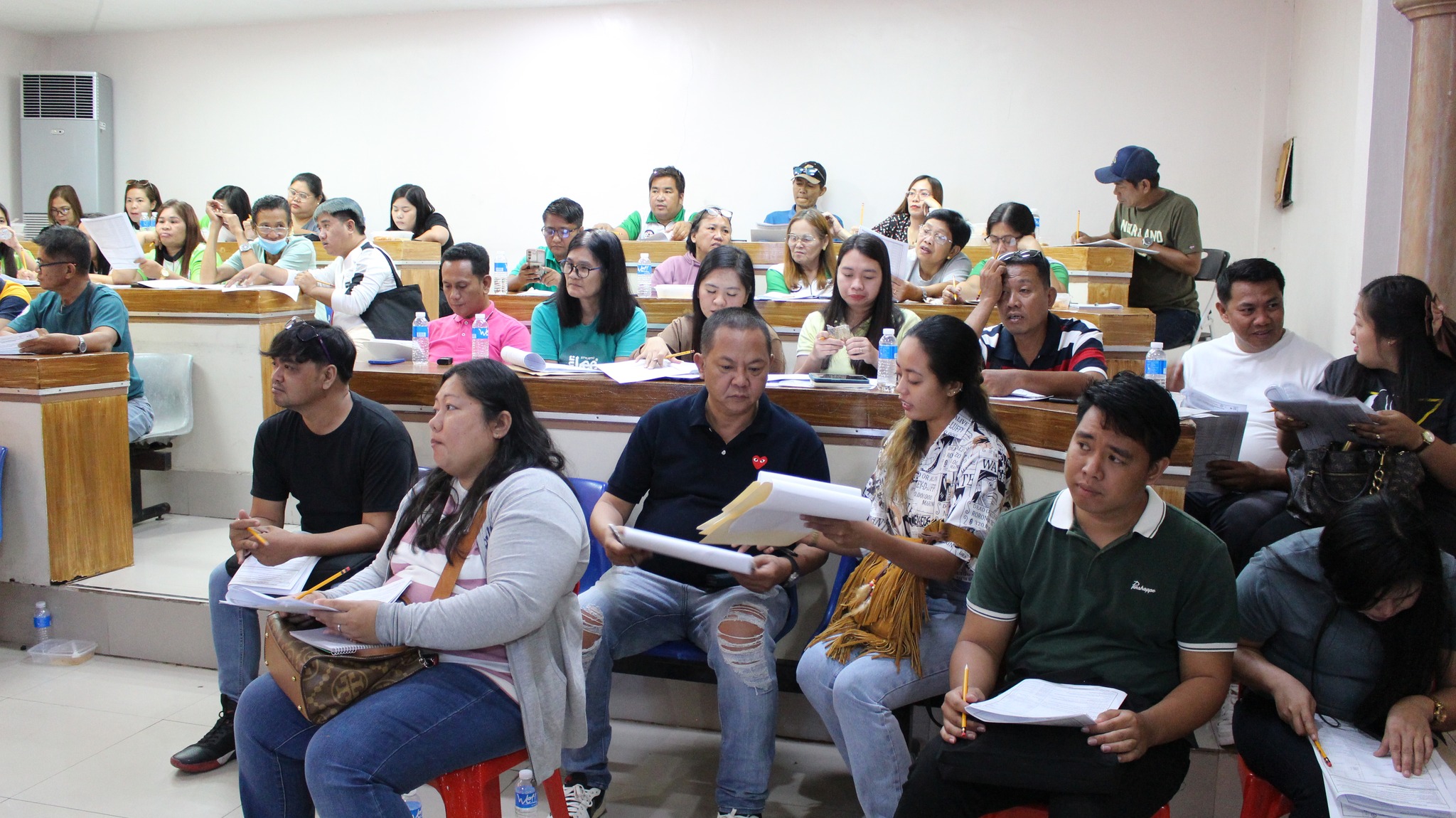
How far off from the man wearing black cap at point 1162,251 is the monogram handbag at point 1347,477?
2974 mm

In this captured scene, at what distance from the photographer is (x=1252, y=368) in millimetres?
2830

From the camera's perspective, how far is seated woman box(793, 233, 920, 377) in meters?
3.19

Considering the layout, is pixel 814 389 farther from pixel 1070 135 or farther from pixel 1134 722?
pixel 1070 135

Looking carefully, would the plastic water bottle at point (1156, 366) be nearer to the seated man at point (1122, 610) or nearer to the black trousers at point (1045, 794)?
the seated man at point (1122, 610)

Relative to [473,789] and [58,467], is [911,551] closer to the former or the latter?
[473,789]

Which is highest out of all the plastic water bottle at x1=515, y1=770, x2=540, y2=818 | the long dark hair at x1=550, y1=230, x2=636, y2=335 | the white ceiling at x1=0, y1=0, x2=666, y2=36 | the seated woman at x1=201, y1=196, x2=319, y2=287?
the white ceiling at x1=0, y1=0, x2=666, y2=36

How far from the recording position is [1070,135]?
7574mm

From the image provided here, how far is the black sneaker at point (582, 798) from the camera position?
7.17ft

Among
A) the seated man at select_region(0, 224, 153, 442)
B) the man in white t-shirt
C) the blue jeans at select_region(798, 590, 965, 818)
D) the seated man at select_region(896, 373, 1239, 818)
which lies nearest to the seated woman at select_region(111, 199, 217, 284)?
the seated man at select_region(0, 224, 153, 442)

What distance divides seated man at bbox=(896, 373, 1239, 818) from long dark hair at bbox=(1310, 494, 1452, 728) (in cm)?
18

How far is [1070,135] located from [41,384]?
669 centimetres

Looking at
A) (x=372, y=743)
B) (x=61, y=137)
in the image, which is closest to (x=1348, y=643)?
(x=372, y=743)

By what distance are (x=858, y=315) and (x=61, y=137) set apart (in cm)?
942

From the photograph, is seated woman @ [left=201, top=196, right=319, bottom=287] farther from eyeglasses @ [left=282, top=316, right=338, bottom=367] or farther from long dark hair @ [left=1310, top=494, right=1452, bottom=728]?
long dark hair @ [left=1310, top=494, right=1452, bottom=728]
